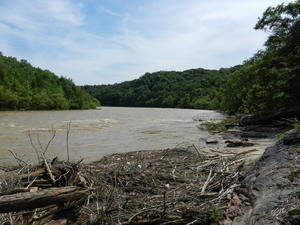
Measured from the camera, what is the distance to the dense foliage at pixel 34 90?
65200mm

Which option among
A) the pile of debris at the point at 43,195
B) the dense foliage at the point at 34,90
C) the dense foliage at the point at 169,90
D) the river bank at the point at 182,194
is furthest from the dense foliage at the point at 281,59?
the dense foliage at the point at 169,90

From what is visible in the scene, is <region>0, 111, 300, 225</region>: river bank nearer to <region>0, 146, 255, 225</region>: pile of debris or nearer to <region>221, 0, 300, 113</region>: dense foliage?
<region>0, 146, 255, 225</region>: pile of debris

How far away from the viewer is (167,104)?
394 feet

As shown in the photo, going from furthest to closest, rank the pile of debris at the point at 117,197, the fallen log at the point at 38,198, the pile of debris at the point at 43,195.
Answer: the pile of debris at the point at 117,197, the pile of debris at the point at 43,195, the fallen log at the point at 38,198

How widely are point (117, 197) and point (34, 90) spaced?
85872 mm

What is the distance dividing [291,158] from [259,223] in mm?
2251

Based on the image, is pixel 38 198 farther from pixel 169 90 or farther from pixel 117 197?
pixel 169 90

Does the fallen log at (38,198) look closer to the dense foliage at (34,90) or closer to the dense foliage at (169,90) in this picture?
the dense foliage at (34,90)

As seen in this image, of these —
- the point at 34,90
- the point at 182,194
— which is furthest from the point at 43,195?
the point at 34,90

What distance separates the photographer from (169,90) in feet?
436

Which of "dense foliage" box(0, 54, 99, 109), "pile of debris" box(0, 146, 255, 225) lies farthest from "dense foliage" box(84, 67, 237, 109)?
"pile of debris" box(0, 146, 255, 225)

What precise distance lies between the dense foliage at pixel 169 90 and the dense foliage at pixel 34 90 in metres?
34.4

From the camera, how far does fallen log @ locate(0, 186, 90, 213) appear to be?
112 inches

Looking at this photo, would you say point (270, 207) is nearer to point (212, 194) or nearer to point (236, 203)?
point (236, 203)
